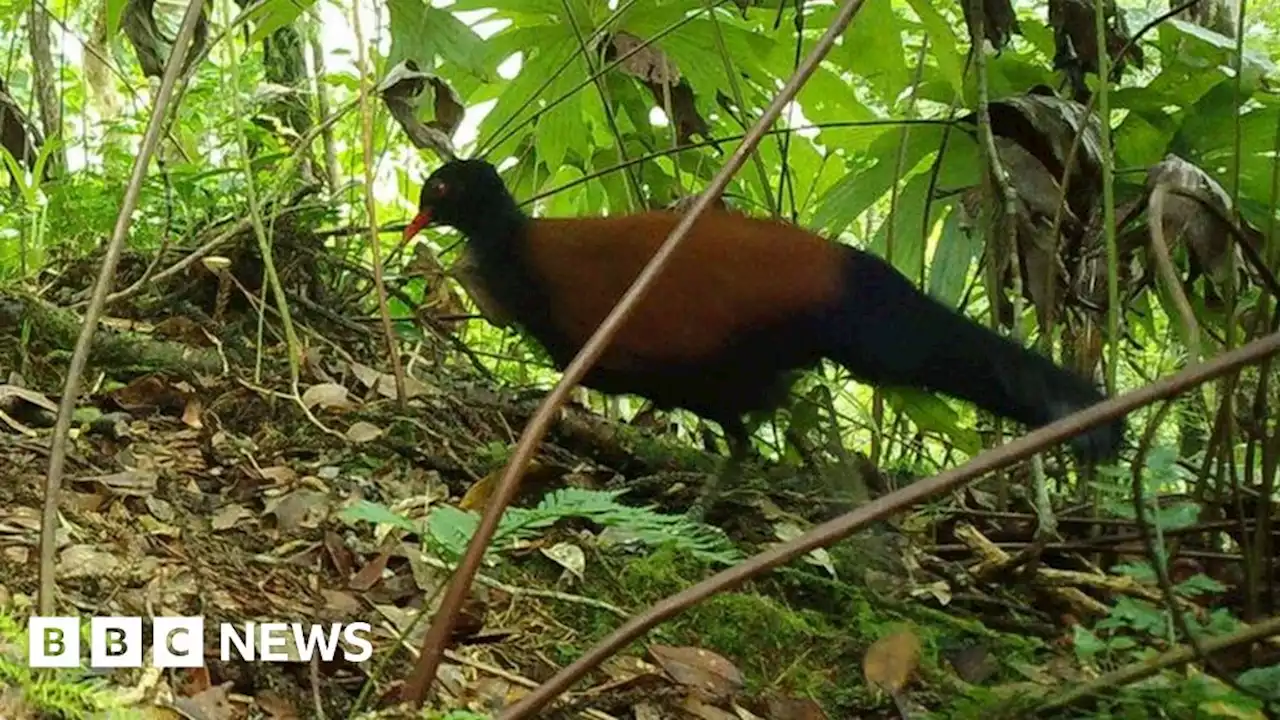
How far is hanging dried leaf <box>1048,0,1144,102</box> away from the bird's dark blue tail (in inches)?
17.3

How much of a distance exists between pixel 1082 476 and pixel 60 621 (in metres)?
1.79

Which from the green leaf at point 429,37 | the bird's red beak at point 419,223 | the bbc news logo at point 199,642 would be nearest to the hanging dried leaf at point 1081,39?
the green leaf at point 429,37

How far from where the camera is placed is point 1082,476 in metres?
2.33

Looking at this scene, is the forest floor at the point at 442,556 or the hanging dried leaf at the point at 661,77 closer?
the forest floor at the point at 442,556

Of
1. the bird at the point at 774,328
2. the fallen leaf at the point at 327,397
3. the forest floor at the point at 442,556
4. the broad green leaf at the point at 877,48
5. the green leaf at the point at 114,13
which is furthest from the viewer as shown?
the broad green leaf at the point at 877,48

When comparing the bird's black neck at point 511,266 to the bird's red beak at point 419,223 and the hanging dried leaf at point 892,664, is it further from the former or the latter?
the hanging dried leaf at point 892,664

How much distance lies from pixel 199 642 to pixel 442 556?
0.34 m

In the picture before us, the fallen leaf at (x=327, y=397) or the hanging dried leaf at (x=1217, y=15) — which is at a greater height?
the hanging dried leaf at (x=1217, y=15)

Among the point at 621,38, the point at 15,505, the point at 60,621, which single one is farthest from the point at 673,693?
the point at 621,38

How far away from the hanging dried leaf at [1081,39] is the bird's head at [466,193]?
1.02m

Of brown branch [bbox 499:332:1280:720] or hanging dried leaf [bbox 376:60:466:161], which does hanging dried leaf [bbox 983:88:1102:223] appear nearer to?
hanging dried leaf [bbox 376:60:466:161]

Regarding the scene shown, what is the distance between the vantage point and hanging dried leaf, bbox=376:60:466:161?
204 cm

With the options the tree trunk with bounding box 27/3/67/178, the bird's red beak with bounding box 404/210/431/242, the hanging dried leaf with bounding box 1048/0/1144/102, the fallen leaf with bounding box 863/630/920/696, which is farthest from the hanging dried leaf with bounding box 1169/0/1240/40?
the tree trunk with bounding box 27/3/67/178

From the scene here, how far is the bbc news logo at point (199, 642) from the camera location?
114 centimetres
